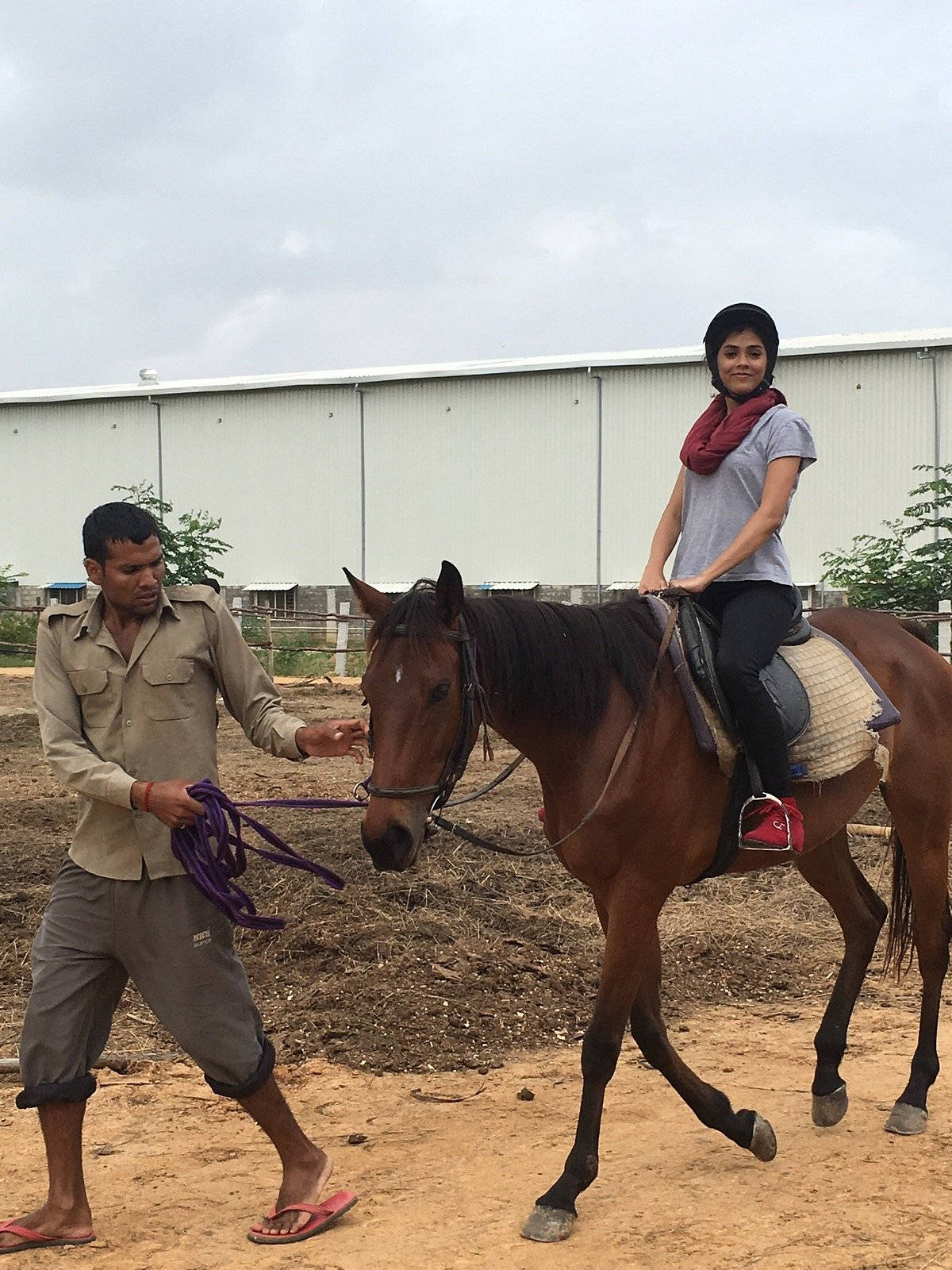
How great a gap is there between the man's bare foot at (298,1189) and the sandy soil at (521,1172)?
0.25 ft

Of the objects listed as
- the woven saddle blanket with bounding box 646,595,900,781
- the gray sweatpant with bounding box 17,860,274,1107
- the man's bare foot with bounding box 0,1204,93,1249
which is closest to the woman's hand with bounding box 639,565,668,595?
the woven saddle blanket with bounding box 646,595,900,781

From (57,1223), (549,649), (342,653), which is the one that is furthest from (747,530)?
(342,653)

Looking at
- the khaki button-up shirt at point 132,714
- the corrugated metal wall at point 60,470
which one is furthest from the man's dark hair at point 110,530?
the corrugated metal wall at point 60,470

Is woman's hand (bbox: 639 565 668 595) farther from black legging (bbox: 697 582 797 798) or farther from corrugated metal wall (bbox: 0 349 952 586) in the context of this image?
corrugated metal wall (bbox: 0 349 952 586)

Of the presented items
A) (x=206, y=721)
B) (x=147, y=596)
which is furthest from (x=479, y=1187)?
(x=147, y=596)

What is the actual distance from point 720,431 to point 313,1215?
2.84 metres

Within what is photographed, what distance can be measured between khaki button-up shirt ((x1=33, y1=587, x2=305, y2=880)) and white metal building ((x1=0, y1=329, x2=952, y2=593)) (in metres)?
24.0

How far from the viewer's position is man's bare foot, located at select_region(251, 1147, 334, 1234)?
3.52m

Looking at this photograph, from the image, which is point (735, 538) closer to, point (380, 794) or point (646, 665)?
point (646, 665)

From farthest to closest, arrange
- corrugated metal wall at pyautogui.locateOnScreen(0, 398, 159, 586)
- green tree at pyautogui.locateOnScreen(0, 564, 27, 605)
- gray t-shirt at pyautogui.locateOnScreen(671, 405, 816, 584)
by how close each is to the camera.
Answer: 1. corrugated metal wall at pyautogui.locateOnScreen(0, 398, 159, 586)
2. green tree at pyautogui.locateOnScreen(0, 564, 27, 605)
3. gray t-shirt at pyautogui.locateOnScreen(671, 405, 816, 584)

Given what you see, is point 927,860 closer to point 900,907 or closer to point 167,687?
point 900,907

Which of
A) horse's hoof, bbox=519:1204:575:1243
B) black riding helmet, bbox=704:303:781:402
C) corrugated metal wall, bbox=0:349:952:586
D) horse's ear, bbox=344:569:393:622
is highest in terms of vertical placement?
corrugated metal wall, bbox=0:349:952:586

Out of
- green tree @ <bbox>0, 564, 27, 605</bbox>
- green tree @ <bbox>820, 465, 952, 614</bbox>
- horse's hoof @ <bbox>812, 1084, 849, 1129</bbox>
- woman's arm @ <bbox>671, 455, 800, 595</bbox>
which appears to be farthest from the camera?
green tree @ <bbox>0, 564, 27, 605</bbox>

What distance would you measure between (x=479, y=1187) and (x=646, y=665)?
5.58 feet
